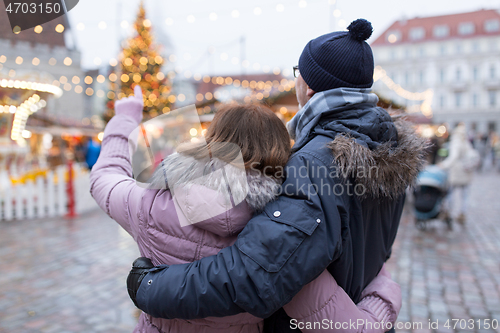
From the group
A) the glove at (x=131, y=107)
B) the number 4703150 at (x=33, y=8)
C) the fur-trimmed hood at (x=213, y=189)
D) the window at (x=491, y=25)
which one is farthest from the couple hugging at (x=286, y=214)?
the window at (x=491, y=25)

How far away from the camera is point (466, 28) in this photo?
45.2 m

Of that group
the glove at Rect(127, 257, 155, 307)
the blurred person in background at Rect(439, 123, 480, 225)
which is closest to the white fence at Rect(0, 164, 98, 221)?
the glove at Rect(127, 257, 155, 307)

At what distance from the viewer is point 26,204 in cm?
735

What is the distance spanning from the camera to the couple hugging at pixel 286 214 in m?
1.02

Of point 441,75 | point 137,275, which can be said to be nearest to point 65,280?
point 137,275

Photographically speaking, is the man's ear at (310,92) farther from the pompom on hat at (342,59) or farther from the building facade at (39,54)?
the building facade at (39,54)

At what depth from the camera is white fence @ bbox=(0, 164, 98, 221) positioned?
717 centimetres

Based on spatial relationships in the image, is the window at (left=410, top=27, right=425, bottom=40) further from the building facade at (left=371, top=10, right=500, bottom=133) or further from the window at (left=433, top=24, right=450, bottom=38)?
the window at (left=433, top=24, right=450, bottom=38)

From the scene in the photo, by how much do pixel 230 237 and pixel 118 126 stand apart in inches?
30.4

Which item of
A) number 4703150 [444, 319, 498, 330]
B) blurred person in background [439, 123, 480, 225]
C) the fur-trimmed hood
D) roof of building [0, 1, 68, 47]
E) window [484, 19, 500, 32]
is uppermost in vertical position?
window [484, 19, 500, 32]

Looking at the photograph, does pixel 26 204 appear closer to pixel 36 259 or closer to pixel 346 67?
pixel 36 259

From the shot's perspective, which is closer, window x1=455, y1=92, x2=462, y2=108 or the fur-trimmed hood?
the fur-trimmed hood

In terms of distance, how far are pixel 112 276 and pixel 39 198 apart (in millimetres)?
4396

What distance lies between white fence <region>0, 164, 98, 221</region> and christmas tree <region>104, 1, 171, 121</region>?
26.1 ft
